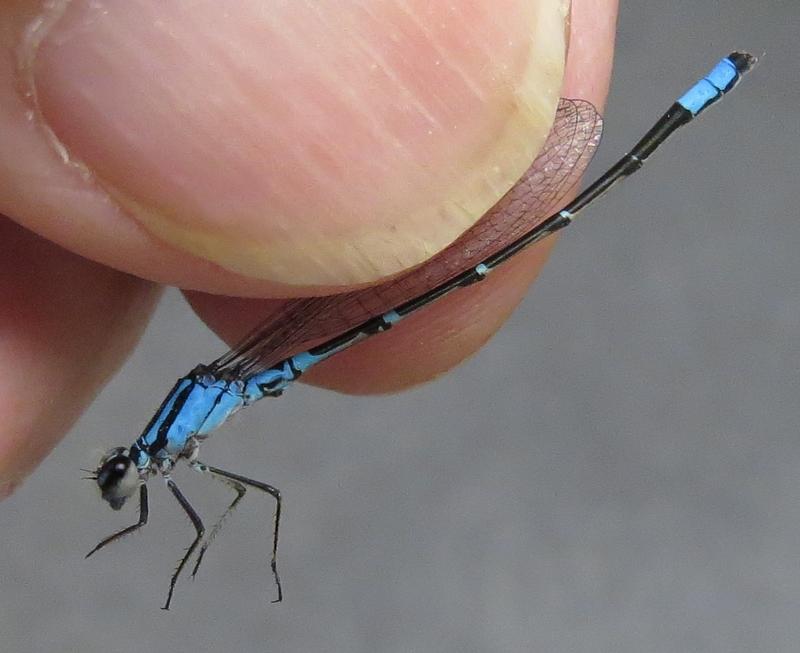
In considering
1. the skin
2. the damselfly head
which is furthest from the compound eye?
the skin

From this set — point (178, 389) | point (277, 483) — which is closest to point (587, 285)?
point (277, 483)

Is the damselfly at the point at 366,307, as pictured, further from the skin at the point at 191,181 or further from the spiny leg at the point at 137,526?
the skin at the point at 191,181

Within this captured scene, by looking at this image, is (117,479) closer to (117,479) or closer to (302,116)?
(117,479)

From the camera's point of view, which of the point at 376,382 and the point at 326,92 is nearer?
the point at 326,92

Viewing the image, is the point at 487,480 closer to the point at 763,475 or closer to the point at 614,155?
the point at 763,475

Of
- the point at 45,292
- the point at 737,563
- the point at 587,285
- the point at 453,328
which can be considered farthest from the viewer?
the point at 587,285

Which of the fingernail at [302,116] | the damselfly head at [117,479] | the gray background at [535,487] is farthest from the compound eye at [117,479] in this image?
the gray background at [535,487]

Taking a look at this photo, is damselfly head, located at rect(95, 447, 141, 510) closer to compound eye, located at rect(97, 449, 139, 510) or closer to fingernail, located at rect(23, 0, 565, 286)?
compound eye, located at rect(97, 449, 139, 510)

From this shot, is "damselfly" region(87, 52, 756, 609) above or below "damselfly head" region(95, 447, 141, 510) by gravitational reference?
above
